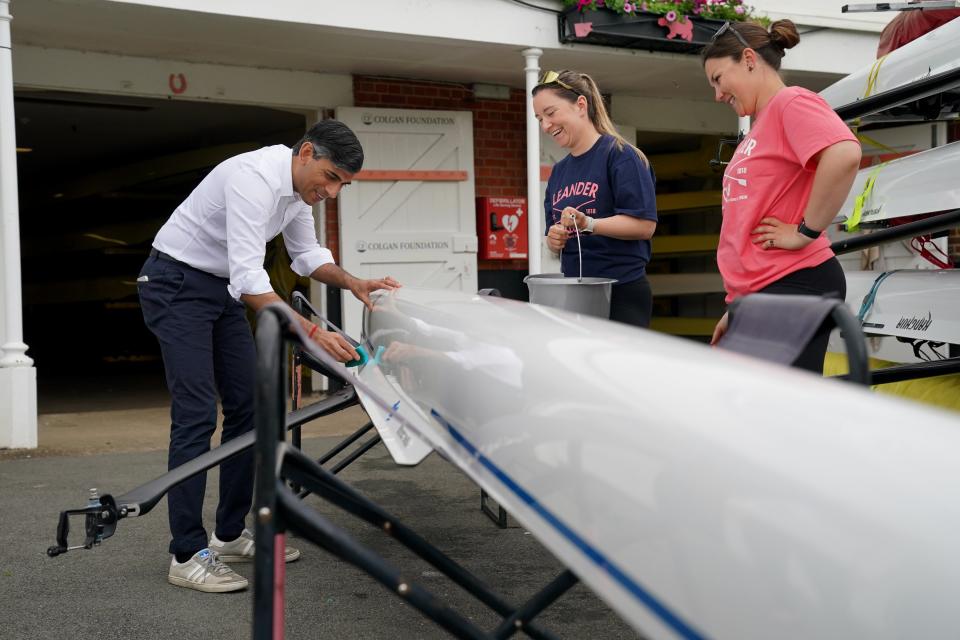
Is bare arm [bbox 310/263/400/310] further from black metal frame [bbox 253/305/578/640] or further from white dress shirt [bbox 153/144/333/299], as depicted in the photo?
black metal frame [bbox 253/305/578/640]

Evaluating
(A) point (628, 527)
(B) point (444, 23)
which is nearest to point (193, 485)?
(A) point (628, 527)

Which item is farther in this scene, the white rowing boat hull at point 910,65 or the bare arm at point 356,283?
the white rowing boat hull at point 910,65

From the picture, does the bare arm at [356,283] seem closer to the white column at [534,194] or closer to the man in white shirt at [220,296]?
the man in white shirt at [220,296]

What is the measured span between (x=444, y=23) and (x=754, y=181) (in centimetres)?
574

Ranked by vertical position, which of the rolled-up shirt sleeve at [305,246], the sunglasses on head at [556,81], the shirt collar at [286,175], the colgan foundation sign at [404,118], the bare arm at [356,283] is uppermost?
the colgan foundation sign at [404,118]

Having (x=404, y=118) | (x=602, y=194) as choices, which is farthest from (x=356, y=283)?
(x=404, y=118)

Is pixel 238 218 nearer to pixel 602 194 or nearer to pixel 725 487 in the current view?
pixel 602 194

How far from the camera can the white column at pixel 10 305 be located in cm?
658

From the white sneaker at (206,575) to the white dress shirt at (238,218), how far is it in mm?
963

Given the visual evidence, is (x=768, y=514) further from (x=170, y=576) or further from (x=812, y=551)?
(x=170, y=576)

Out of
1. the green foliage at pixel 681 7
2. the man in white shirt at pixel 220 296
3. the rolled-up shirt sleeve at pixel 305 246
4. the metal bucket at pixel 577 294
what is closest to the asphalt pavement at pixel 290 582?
the man in white shirt at pixel 220 296

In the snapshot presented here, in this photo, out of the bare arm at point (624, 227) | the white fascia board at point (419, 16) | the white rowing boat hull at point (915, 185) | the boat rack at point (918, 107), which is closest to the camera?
the boat rack at point (918, 107)

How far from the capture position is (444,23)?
26.6 feet

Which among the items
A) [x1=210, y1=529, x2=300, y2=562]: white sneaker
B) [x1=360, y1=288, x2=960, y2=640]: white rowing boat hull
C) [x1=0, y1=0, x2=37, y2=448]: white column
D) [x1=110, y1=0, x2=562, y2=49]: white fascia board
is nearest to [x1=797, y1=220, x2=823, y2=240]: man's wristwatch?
[x1=360, y1=288, x2=960, y2=640]: white rowing boat hull
